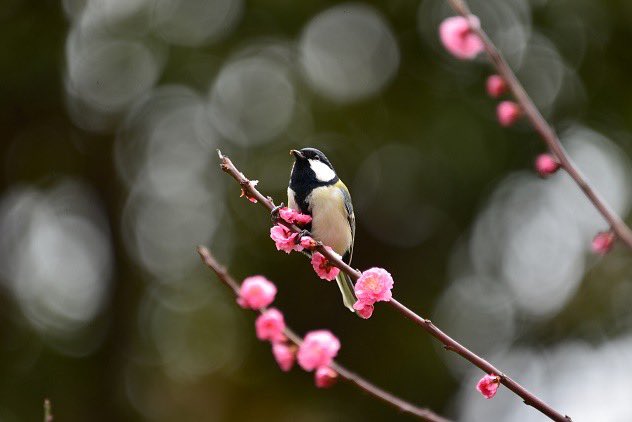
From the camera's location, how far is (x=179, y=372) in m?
6.30

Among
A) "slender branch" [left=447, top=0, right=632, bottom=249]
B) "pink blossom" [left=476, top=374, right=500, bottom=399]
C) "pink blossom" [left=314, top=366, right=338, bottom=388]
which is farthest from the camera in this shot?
"pink blossom" [left=314, top=366, right=338, bottom=388]

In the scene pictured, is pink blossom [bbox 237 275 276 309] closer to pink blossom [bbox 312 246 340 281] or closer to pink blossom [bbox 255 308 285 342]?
pink blossom [bbox 255 308 285 342]

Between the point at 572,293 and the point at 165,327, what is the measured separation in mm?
3324

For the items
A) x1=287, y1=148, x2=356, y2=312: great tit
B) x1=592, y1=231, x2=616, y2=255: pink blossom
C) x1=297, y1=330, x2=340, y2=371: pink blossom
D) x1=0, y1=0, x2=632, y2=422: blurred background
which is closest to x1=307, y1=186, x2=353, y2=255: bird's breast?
x1=287, y1=148, x2=356, y2=312: great tit

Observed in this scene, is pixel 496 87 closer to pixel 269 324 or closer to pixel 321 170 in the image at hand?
pixel 269 324

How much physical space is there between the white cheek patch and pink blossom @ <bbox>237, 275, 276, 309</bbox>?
3.04ft

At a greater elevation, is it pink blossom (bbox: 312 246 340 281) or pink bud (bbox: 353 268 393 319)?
pink bud (bbox: 353 268 393 319)

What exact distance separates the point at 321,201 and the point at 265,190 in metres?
3.51

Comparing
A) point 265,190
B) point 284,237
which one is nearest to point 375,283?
point 284,237

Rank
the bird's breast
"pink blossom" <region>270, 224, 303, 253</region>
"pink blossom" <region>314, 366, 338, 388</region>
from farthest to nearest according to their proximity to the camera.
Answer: the bird's breast
"pink blossom" <region>270, 224, 303, 253</region>
"pink blossom" <region>314, 366, 338, 388</region>

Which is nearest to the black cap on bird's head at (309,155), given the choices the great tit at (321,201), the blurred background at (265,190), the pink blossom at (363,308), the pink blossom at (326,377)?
the great tit at (321,201)

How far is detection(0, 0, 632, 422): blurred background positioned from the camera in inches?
233

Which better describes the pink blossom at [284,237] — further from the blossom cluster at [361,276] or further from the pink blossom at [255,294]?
the pink blossom at [255,294]

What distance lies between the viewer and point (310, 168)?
7.34 feet
